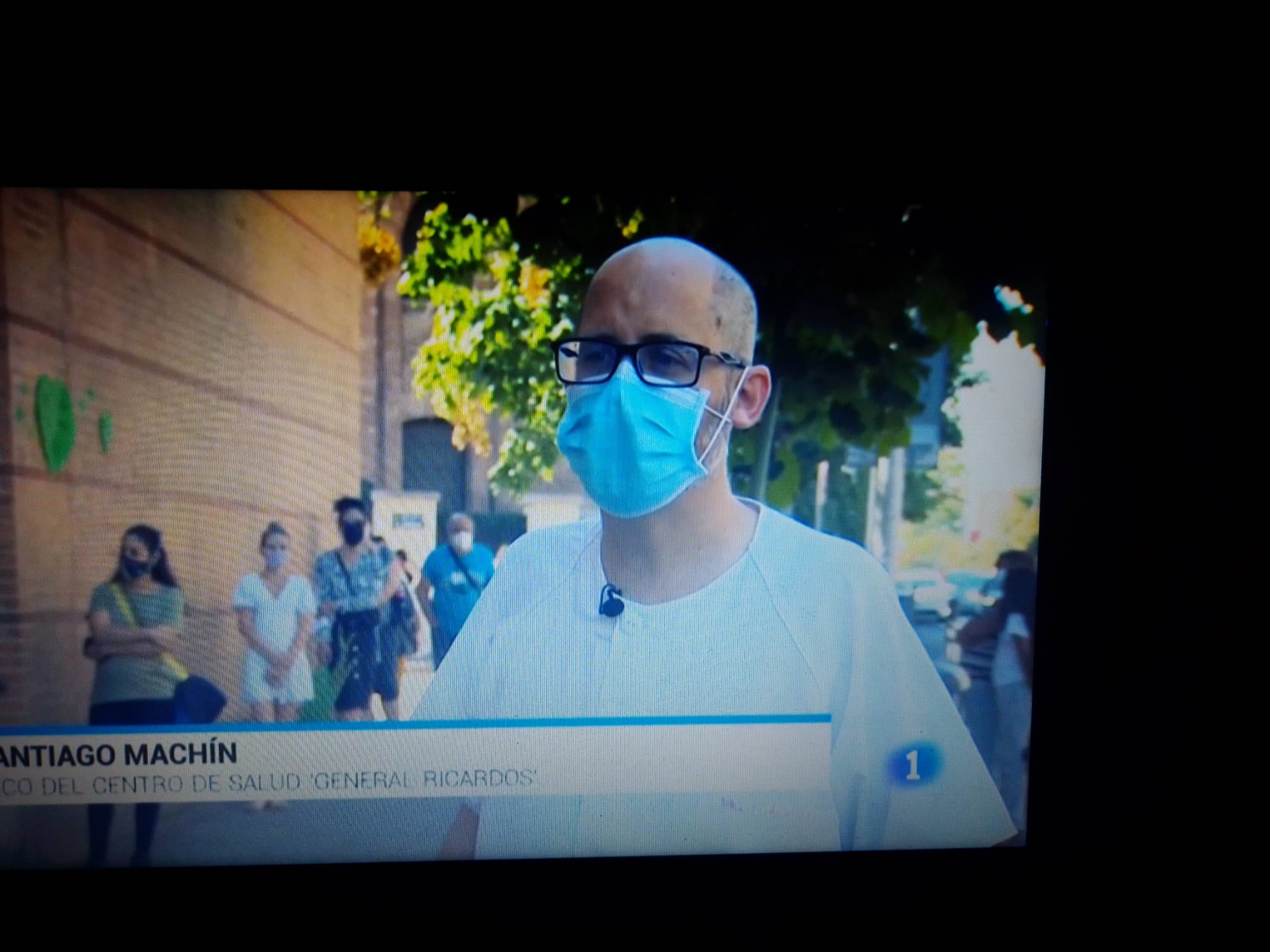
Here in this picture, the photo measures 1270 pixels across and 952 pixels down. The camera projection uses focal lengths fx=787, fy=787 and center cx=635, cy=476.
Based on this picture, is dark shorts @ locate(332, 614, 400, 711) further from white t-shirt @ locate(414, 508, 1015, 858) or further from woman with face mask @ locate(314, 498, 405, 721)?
white t-shirt @ locate(414, 508, 1015, 858)

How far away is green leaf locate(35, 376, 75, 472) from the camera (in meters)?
1.80

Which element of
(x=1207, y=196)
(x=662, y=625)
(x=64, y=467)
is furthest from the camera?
(x=1207, y=196)

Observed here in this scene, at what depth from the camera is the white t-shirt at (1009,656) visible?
2.02 metres

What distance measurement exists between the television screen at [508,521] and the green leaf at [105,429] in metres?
0.03

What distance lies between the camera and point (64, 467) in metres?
1.81

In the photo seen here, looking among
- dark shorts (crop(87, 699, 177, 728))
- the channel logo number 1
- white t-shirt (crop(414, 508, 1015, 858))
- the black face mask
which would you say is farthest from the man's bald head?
dark shorts (crop(87, 699, 177, 728))

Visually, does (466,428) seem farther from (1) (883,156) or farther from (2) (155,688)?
(1) (883,156)

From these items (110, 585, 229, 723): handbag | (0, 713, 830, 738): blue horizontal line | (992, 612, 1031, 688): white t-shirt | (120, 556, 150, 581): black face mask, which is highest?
(120, 556, 150, 581): black face mask

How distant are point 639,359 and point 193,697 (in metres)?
1.34

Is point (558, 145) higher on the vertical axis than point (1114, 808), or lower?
higher

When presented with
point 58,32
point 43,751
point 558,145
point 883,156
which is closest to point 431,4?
point 558,145

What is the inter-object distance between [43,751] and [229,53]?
1.74 meters

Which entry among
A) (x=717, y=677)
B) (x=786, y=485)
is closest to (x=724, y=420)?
(x=786, y=485)

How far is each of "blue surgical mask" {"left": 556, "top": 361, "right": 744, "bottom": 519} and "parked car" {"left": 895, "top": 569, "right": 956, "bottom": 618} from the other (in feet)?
1.89
